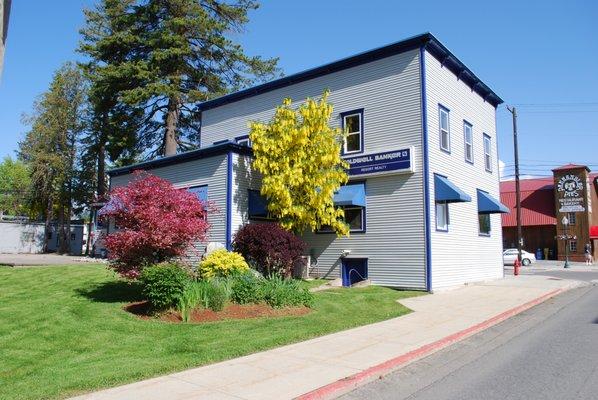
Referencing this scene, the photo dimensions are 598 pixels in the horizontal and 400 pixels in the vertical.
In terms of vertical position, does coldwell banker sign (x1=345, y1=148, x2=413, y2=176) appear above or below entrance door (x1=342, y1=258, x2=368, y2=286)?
above

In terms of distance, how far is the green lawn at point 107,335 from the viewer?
6914mm

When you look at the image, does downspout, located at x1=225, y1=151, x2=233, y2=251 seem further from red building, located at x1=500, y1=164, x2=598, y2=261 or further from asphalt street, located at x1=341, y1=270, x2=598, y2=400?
red building, located at x1=500, y1=164, x2=598, y2=261

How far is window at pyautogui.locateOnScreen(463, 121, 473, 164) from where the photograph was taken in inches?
853

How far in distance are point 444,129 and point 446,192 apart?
3002 mm

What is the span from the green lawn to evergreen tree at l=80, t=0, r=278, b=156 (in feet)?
70.1

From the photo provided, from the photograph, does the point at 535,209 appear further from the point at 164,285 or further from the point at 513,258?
the point at 164,285

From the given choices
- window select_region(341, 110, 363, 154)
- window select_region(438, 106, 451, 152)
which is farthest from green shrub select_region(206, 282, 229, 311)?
window select_region(438, 106, 451, 152)

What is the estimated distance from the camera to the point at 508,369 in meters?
7.59

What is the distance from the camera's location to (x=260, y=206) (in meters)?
19.2

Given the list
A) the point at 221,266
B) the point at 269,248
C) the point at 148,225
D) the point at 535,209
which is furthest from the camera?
A: the point at 535,209

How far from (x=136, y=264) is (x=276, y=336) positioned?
501 cm

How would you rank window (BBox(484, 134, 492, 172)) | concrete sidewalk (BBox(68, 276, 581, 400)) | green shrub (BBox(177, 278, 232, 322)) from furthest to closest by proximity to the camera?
window (BBox(484, 134, 492, 172))
green shrub (BBox(177, 278, 232, 322))
concrete sidewalk (BBox(68, 276, 581, 400))

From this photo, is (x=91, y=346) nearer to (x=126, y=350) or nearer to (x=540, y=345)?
(x=126, y=350)

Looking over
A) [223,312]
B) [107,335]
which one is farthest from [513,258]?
[107,335]
